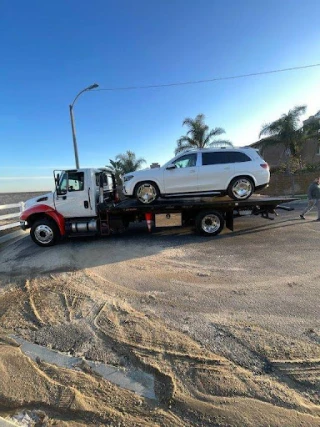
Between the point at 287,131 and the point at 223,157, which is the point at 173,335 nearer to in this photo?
the point at 223,157

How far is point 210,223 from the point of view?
7449 millimetres

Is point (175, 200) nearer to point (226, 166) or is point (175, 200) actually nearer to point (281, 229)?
point (226, 166)

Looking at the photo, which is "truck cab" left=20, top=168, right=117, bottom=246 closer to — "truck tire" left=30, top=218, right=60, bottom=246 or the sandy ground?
"truck tire" left=30, top=218, right=60, bottom=246

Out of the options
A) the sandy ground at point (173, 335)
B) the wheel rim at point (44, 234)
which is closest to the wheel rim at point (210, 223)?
the sandy ground at point (173, 335)

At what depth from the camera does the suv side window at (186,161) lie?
286 inches

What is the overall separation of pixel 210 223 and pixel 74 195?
449 cm

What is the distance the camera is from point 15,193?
26141mm

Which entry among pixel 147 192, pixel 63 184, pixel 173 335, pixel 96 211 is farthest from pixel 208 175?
pixel 173 335

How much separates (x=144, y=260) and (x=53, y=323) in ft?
8.74

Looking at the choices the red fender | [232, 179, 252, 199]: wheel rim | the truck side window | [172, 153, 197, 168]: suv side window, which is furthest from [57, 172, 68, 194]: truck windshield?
[232, 179, 252, 199]: wheel rim

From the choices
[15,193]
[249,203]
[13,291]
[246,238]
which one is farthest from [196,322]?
[15,193]

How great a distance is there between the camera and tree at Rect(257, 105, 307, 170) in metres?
21.2

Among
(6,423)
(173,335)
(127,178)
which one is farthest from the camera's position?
(127,178)

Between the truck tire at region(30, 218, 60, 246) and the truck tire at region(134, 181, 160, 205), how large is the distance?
2812 millimetres
